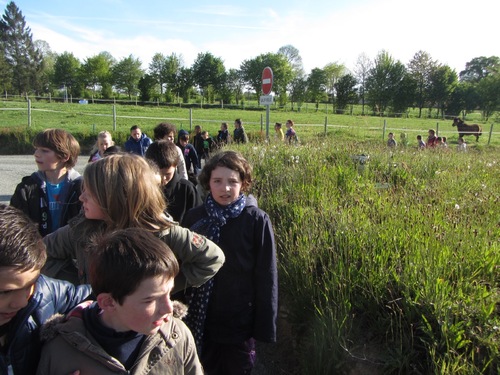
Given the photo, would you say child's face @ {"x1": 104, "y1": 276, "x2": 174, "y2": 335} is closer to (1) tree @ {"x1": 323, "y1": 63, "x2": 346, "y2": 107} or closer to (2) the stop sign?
(2) the stop sign

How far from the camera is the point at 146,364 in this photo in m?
1.37

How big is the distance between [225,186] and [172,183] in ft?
3.83

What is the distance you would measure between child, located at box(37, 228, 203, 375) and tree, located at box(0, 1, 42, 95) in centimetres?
7997

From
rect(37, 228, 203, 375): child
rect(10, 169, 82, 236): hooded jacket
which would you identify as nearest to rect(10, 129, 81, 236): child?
rect(10, 169, 82, 236): hooded jacket

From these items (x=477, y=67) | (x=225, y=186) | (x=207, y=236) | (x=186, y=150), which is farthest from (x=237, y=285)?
(x=477, y=67)

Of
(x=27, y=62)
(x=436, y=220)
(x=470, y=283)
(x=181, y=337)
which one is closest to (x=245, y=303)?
(x=181, y=337)

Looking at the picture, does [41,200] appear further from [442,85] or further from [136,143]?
[442,85]

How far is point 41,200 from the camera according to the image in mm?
2922

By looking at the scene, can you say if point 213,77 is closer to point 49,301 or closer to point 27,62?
point 27,62

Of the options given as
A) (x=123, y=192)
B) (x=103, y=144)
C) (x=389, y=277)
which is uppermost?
(x=123, y=192)

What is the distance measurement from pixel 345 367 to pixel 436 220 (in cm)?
156

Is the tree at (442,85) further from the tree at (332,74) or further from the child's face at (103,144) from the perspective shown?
the child's face at (103,144)

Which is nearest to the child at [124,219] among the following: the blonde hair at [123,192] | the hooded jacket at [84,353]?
the blonde hair at [123,192]

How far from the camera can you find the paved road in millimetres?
7973
